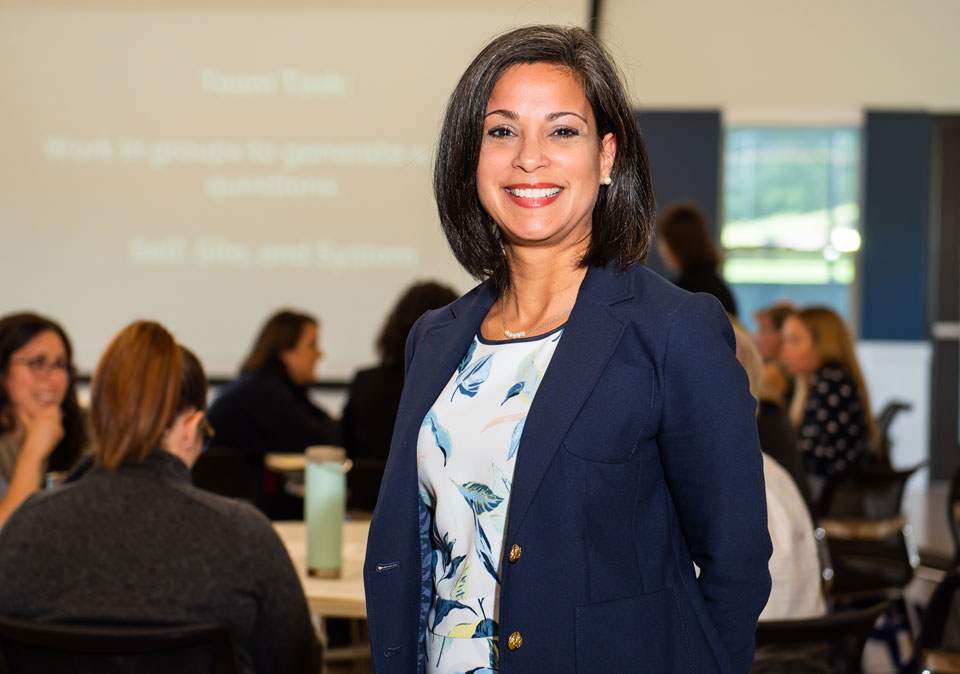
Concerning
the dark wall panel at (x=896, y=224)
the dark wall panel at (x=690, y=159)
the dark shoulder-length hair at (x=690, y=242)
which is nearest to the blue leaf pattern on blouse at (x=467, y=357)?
the dark shoulder-length hair at (x=690, y=242)

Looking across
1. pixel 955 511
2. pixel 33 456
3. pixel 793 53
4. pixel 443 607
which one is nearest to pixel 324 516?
pixel 33 456

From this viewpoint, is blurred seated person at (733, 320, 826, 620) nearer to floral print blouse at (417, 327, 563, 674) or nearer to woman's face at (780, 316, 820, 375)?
floral print blouse at (417, 327, 563, 674)

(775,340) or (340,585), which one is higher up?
(775,340)

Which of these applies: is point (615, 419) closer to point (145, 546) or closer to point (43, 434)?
point (145, 546)

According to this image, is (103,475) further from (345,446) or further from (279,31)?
(279,31)

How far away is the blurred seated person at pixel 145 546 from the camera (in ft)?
6.02

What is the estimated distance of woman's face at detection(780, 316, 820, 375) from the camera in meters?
4.87

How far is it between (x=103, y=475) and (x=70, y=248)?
541 cm

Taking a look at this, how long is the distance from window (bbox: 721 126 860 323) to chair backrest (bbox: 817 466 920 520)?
4.40 m

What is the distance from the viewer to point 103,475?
1.92m

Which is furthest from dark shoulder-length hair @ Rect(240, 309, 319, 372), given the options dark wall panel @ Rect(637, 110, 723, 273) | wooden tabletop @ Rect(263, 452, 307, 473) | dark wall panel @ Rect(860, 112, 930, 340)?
dark wall panel @ Rect(860, 112, 930, 340)

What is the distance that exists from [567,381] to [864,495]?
9.57 ft

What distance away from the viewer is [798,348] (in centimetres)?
494

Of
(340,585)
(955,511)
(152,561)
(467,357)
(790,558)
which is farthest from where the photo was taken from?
(955,511)
